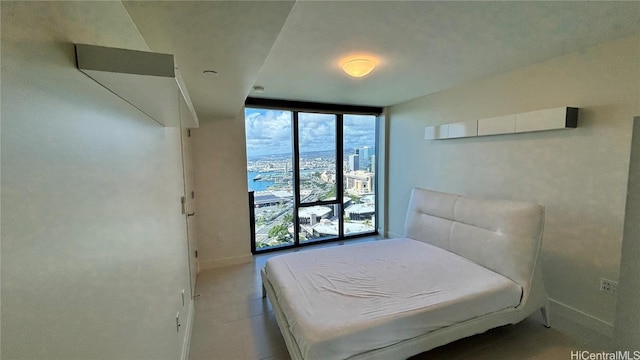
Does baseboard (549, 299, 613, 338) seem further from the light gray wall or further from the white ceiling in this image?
the white ceiling

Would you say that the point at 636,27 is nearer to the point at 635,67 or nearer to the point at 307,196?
the point at 635,67

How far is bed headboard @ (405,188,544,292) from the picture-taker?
2.20 meters

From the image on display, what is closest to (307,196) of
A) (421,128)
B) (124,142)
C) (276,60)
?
(421,128)

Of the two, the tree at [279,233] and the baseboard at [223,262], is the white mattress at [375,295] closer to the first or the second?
the baseboard at [223,262]

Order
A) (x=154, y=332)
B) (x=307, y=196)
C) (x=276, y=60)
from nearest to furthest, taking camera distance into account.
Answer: (x=154, y=332) → (x=276, y=60) → (x=307, y=196)

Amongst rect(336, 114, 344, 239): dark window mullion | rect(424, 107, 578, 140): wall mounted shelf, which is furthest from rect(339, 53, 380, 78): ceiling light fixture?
rect(336, 114, 344, 239): dark window mullion

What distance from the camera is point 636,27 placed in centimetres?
186

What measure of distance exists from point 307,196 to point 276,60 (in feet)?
8.36

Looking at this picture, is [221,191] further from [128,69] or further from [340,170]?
[128,69]

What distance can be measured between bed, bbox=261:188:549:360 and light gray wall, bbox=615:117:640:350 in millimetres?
534

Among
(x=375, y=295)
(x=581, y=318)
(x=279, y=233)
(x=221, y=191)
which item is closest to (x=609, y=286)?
(x=581, y=318)

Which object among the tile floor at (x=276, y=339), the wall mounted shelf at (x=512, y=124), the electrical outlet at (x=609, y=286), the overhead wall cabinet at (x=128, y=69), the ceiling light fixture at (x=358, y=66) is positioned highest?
the ceiling light fixture at (x=358, y=66)

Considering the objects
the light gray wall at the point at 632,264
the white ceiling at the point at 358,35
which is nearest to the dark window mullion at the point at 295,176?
the white ceiling at the point at 358,35

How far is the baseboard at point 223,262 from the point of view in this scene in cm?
364
